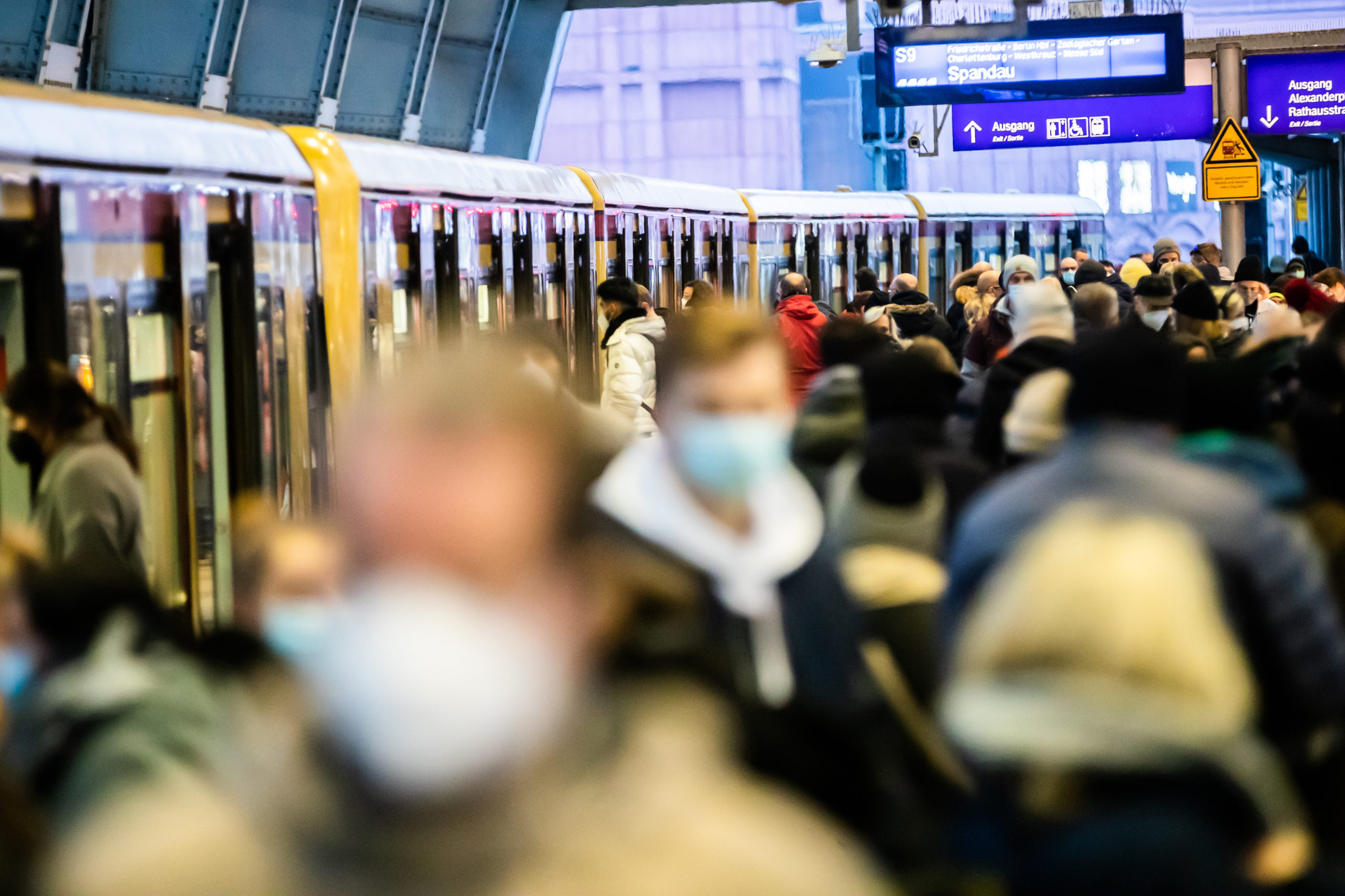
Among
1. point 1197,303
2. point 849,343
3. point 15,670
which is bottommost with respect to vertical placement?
point 15,670

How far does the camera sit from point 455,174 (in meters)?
9.95

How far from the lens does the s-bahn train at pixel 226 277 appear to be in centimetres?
604

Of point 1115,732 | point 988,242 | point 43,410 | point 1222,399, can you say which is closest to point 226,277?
point 43,410

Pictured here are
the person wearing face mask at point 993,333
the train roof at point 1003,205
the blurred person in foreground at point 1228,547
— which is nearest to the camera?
the blurred person in foreground at point 1228,547

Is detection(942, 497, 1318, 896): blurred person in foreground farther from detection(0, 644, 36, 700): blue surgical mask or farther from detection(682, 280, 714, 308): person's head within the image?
detection(682, 280, 714, 308): person's head

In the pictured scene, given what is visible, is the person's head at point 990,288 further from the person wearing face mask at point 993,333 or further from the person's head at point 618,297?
the person's head at point 618,297

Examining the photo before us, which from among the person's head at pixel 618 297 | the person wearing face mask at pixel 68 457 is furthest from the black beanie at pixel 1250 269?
the person wearing face mask at pixel 68 457

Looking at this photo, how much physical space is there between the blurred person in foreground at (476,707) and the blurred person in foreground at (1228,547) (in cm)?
174

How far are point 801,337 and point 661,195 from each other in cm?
423

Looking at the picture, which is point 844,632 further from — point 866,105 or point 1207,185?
point 866,105

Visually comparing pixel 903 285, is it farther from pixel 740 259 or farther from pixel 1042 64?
pixel 1042 64

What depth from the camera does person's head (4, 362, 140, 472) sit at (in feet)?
17.8

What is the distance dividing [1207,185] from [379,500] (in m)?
15.3

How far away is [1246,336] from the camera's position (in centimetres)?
838
